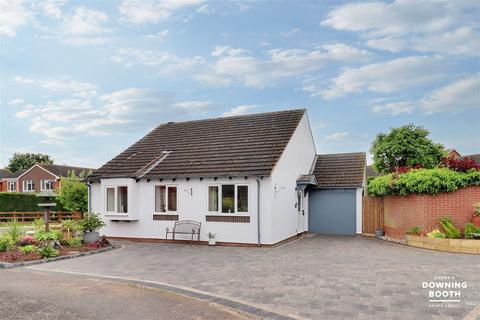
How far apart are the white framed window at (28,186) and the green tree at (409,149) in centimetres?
4620

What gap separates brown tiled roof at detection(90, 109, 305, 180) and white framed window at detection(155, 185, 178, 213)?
705mm

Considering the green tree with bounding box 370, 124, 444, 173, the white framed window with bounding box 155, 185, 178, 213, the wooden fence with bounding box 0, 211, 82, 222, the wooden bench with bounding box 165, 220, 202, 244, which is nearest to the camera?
the wooden bench with bounding box 165, 220, 202, 244

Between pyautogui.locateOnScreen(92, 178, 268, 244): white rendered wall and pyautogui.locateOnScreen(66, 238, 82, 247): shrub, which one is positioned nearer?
pyautogui.locateOnScreen(66, 238, 82, 247): shrub

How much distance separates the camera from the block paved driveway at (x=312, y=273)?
6777 millimetres

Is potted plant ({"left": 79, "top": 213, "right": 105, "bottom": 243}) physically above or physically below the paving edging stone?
above

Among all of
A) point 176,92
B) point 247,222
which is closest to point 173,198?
point 247,222

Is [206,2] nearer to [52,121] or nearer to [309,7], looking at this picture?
[309,7]

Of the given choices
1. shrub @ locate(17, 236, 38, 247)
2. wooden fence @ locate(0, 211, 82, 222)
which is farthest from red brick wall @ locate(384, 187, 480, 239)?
wooden fence @ locate(0, 211, 82, 222)

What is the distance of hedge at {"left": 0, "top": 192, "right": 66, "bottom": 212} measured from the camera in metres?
33.4

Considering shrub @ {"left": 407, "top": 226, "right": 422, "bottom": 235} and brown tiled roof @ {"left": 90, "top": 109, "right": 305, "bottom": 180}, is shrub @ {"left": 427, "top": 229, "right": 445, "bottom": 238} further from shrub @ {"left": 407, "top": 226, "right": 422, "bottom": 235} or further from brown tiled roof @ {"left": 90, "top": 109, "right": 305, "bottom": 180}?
brown tiled roof @ {"left": 90, "top": 109, "right": 305, "bottom": 180}

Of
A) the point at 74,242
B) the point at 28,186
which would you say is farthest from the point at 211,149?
the point at 28,186

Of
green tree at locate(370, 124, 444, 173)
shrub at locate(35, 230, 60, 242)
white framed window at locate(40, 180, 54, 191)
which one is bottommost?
shrub at locate(35, 230, 60, 242)

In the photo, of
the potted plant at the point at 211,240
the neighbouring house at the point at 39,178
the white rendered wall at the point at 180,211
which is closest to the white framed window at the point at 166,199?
the white rendered wall at the point at 180,211

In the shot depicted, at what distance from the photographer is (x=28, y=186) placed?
2060 inches
